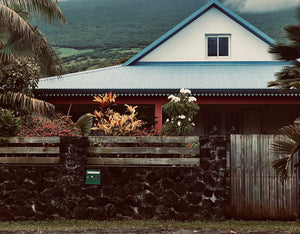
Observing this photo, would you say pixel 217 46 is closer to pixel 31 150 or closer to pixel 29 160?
pixel 31 150

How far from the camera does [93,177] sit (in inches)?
360

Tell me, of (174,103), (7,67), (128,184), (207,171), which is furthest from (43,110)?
(207,171)

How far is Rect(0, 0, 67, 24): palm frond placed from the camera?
13.4m

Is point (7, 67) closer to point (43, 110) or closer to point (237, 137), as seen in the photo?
point (43, 110)

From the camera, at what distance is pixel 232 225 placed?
855cm

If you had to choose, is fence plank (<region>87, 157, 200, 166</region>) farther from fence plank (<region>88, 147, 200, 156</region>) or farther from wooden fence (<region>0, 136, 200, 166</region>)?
fence plank (<region>88, 147, 200, 156</region>)

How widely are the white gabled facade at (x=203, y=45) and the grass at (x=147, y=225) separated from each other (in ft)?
42.2

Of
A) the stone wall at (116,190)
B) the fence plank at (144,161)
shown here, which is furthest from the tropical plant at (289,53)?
the fence plank at (144,161)

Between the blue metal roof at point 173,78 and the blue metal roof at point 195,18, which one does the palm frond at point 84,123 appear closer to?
the blue metal roof at point 173,78

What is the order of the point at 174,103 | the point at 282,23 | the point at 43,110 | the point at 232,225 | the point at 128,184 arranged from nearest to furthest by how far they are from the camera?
the point at 232,225
the point at 128,184
the point at 174,103
the point at 43,110
the point at 282,23

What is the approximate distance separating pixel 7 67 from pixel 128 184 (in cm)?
733

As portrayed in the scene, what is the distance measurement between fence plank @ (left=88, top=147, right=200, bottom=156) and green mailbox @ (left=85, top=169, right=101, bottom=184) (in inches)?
16.4

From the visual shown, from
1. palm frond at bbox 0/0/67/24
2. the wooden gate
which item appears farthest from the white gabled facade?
the wooden gate

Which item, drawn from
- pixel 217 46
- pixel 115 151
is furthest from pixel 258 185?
pixel 217 46
